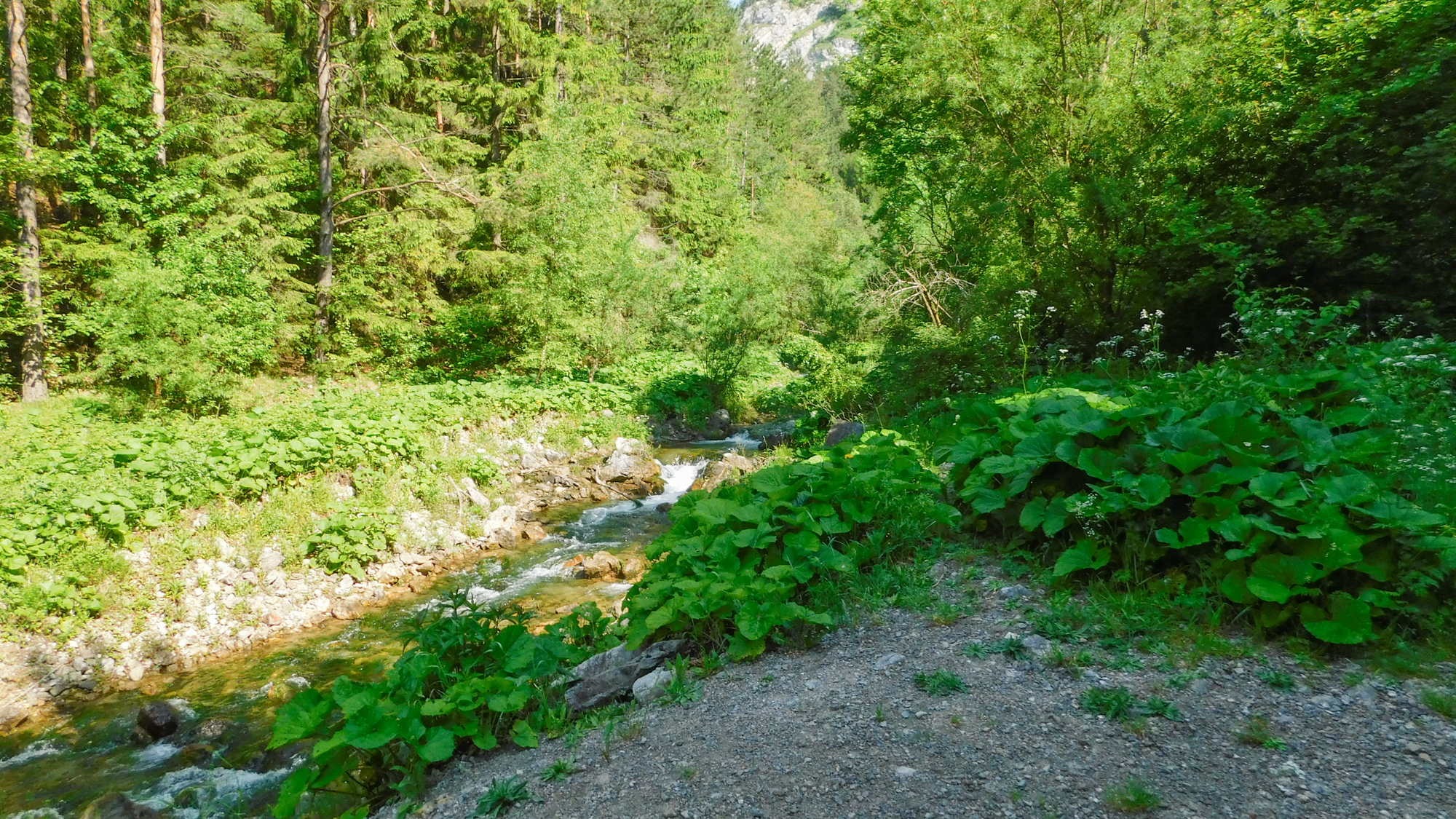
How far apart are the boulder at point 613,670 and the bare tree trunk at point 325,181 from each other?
13779mm

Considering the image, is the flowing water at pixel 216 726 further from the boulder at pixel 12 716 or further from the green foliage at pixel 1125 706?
the green foliage at pixel 1125 706

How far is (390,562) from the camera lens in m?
8.77

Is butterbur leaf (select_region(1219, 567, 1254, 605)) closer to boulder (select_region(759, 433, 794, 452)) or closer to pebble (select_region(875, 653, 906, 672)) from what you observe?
pebble (select_region(875, 653, 906, 672))

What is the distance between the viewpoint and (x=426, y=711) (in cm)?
321

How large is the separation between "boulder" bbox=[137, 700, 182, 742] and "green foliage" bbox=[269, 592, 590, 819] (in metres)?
2.88

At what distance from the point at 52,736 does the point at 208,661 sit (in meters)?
1.27

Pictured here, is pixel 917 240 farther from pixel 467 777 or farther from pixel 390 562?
pixel 467 777

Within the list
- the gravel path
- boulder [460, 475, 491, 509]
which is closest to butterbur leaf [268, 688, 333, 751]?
the gravel path

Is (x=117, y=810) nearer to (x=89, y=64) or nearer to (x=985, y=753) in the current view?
(x=985, y=753)

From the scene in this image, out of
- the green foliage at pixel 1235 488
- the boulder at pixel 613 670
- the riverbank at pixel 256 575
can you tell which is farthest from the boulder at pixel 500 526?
the green foliage at pixel 1235 488

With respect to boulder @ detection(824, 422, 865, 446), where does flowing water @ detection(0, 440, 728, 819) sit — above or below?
below

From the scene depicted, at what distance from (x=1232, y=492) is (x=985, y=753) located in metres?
1.90

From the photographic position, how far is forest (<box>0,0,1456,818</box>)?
356 centimetres

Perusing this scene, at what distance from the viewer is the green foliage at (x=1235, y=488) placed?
2.92 m
